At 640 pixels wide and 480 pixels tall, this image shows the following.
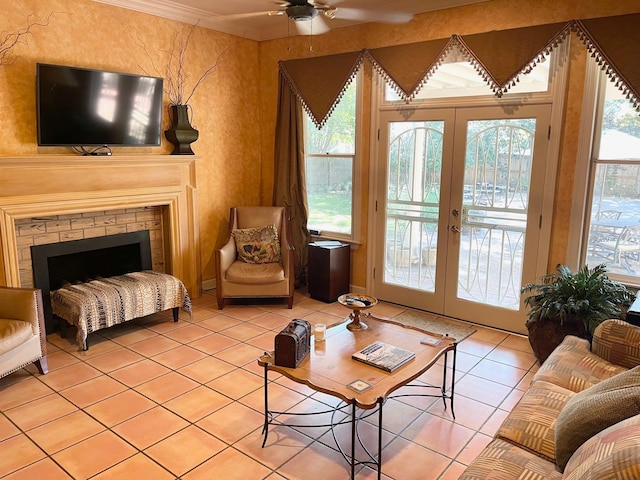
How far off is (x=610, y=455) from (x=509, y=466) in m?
0.53

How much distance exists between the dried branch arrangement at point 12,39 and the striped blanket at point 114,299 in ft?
6.02

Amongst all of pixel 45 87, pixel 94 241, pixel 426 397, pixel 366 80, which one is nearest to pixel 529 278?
pixel 426 397

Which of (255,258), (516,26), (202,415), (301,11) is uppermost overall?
(516,26)

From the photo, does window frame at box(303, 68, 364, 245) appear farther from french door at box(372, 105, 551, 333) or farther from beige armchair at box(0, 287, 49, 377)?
beige armchair at box(0, 287, 49, 377)

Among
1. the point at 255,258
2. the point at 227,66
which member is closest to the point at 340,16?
the point at 227,66

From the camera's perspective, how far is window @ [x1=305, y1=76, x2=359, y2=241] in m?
5.12

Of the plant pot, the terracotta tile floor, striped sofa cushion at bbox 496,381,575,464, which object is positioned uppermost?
striped sofa cushion at bbox 496,381,575,464

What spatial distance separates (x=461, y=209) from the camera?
14.6 ft

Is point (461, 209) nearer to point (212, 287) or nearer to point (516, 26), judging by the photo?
point (516, 26)

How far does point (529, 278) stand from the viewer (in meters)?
4.14

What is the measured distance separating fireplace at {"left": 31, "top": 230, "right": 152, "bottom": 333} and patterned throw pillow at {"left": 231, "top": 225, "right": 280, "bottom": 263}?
0.91 metres

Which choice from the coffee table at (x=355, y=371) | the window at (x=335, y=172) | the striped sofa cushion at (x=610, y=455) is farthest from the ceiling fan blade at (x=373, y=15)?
the striped sofa cushion at (x=610, y=455)


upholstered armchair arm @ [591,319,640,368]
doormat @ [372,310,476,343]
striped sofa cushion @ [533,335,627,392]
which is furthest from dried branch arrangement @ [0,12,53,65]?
upholstered armchair arm @ [591,319,640,368]

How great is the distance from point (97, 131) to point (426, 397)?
3.36 m
